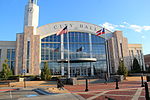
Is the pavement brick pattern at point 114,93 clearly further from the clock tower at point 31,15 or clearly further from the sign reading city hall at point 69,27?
the clock tower at point 31,15

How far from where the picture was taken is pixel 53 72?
40.0m

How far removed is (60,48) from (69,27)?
8060mm

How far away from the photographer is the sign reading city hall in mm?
41969

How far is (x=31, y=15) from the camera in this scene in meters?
42.8

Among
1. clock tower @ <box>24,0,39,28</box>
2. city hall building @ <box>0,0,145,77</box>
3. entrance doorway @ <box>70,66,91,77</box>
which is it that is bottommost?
entrance doorway @ <box>70,66,91,77</box>

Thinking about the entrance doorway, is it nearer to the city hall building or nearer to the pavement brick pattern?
the city hall building

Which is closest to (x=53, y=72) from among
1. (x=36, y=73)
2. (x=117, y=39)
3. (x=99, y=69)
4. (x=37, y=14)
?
(x=36, y=73)

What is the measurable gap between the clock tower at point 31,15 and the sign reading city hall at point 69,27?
332 cm

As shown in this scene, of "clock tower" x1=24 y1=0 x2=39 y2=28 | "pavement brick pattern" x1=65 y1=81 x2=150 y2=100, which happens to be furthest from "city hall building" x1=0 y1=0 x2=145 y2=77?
"pavement brick pattern" x1=65 y1=81 x2=150 y2=100

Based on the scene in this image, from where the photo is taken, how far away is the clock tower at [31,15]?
139 feet

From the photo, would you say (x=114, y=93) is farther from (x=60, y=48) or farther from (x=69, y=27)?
(x=69, y=27)

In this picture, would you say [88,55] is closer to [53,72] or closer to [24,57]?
[53,72]

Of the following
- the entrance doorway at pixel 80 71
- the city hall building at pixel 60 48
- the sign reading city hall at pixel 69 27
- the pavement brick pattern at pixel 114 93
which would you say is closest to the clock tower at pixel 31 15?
the city hall building at pixel 60 48

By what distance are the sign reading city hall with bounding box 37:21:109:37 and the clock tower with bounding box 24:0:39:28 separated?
3322mm
